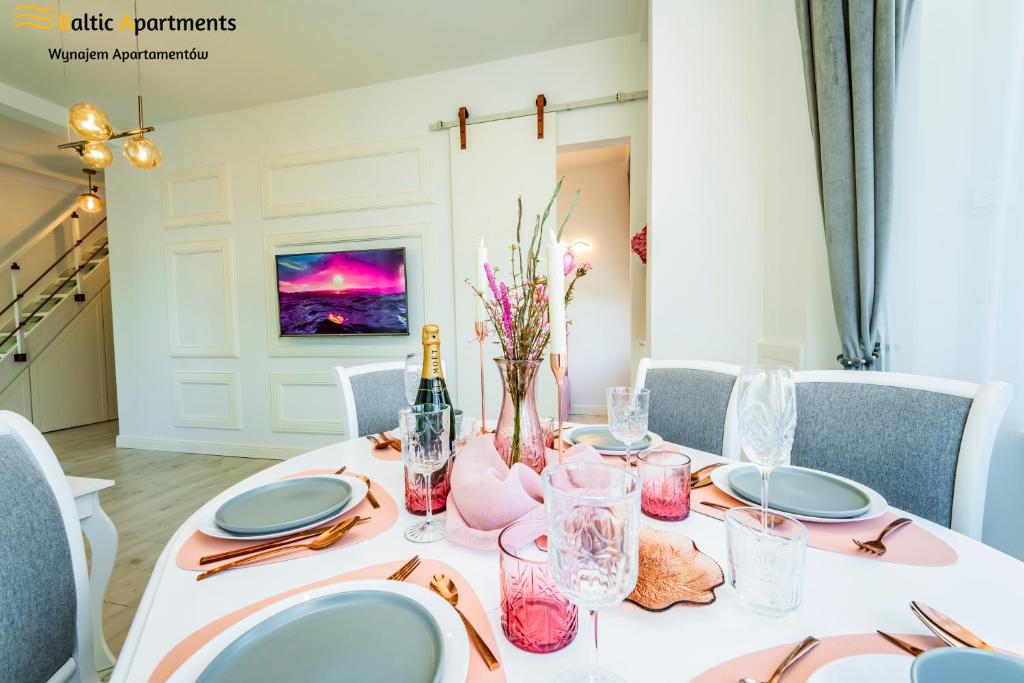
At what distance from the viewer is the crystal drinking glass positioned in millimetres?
457

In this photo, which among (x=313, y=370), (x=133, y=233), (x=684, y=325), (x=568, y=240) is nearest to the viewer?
(x=684, y=325)

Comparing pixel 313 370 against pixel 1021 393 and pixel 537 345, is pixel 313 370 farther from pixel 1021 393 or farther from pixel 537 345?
pixel 1021 393

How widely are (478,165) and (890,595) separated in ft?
10.1

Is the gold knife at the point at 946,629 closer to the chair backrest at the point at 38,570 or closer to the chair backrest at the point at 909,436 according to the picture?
the chair backrest at the point at 909,436

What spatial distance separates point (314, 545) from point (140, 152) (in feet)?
8.74

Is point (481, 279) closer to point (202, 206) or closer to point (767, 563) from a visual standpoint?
point (767, 563)

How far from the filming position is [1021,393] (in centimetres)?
108

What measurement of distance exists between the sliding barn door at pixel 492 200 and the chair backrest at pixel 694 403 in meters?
1.58

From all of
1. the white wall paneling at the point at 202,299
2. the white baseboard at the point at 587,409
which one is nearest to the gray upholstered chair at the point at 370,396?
the white wall paneling at the point at 202,299

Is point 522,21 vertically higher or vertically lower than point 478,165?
higher

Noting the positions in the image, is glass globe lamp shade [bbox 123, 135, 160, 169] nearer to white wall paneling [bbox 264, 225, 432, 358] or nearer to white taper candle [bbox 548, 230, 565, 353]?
white wall paneling [bbox 264, 225, 432, 358]

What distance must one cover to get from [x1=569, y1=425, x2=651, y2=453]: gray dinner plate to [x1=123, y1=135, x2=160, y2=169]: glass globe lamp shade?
2.68 meters

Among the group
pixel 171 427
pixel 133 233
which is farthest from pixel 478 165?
pixel 171 427

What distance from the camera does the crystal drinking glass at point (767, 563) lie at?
1.50ft
